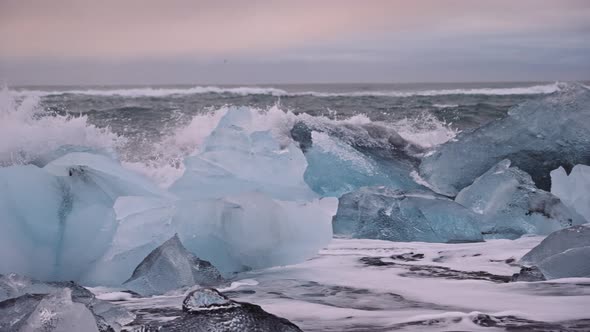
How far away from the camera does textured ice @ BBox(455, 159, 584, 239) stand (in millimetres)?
3680

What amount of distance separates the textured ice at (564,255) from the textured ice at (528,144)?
1729 millimetres

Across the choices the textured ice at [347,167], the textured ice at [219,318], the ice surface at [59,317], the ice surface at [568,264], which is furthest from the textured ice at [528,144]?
the ice surface at [59,317]

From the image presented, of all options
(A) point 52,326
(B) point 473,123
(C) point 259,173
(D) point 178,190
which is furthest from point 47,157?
(B) point 473,123

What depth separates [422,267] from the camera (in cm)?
293

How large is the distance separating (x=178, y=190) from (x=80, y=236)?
3.10 feet

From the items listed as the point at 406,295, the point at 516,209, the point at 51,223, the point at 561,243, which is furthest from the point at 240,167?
the point at 561,243

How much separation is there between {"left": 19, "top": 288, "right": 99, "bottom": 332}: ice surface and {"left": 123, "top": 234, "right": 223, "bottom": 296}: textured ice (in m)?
0.76

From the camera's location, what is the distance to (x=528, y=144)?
4.65m

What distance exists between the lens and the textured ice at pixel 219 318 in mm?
1689

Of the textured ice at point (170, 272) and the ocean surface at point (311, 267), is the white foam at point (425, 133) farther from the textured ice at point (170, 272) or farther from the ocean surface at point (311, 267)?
the textured ice at point (170, 272)

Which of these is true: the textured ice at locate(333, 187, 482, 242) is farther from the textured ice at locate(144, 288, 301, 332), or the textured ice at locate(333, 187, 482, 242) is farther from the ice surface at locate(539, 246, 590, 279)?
the textured ice at locate(144, 288, 301, 332)

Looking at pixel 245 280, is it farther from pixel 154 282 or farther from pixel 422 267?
pixel 422 267

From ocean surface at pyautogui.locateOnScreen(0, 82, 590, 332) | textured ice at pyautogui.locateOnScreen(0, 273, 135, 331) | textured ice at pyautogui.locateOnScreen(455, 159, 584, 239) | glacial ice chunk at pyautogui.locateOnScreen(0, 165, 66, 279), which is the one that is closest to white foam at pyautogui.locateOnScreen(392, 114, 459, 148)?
textured ice at pyautogui.locateOnScreen(455, 159, 584, 239)

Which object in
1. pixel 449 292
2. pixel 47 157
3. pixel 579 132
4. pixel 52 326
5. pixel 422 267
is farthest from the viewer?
pixel 579 132
